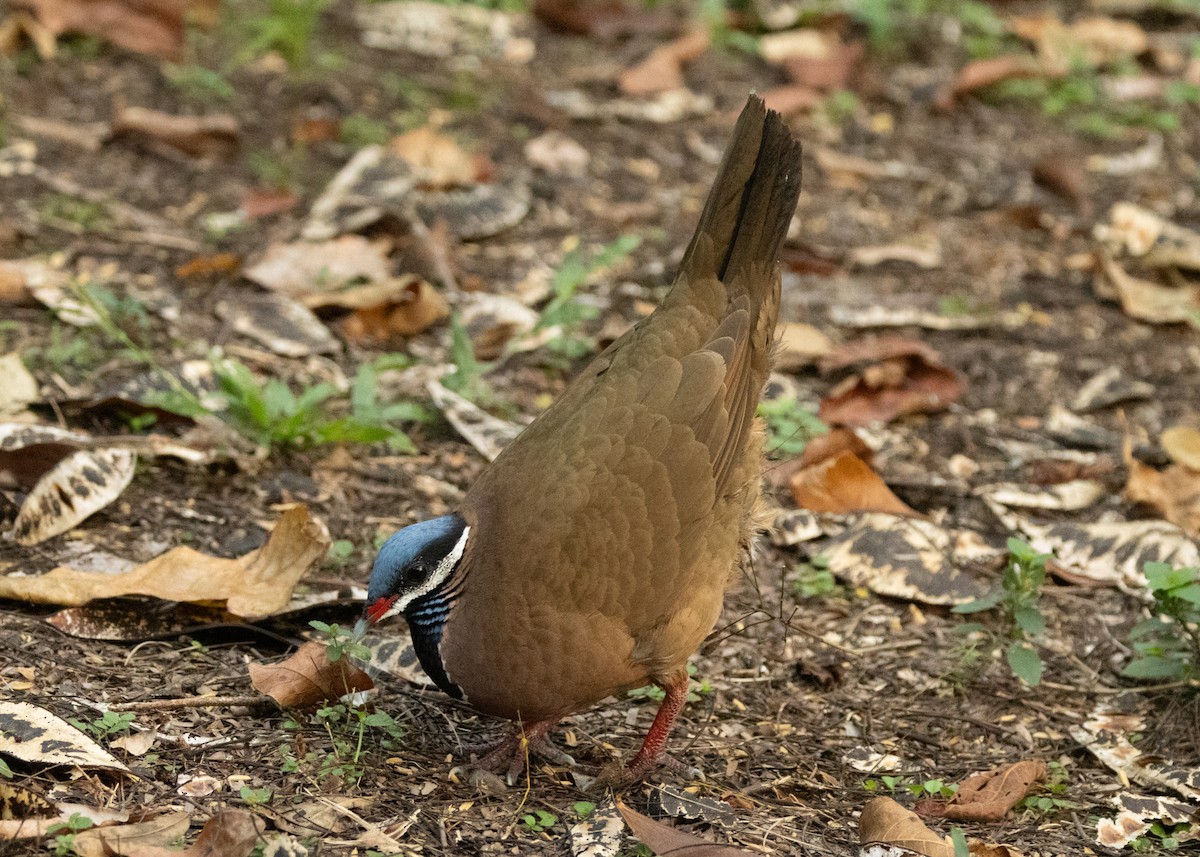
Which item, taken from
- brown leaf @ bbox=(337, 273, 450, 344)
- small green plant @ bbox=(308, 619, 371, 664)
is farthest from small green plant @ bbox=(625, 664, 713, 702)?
brown leaf @ bbox=(337, 273, 450, 344)

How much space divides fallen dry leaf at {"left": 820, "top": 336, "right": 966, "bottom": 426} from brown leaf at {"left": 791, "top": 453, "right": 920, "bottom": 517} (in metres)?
0.48

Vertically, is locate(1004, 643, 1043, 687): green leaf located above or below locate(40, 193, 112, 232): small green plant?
below

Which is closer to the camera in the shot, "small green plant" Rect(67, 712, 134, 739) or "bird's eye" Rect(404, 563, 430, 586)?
"small green plant" Rect(67, 712, 134, 739)

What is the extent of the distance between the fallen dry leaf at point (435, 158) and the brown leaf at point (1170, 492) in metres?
3.13

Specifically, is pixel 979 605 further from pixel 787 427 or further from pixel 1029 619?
pixel 787 427

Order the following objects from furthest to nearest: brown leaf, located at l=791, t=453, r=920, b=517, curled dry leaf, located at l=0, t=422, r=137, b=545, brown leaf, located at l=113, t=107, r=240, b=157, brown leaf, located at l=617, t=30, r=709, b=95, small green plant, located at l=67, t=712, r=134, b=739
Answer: brown leaf, located at l=617, t=30, r=709, b=95, brown leaf, located at l=113, t=107, r=240, b=157, brown leaf, located at l=791, t=453, r=920, b=517, curled dry leaf, located at l=0, t=422, r=137, b=545, small green plant, located at l=67, t=712, r=134, b=739

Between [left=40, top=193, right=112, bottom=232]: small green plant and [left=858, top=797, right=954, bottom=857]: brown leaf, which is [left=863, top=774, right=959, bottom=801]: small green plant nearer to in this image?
[left=858, top=797, right=954, bottom=857]: brown leaf

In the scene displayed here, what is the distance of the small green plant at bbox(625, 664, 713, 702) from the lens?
3.93 metres

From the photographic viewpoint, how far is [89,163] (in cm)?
615

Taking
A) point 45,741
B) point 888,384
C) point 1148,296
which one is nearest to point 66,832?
point 45,741

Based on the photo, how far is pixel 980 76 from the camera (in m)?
7.86

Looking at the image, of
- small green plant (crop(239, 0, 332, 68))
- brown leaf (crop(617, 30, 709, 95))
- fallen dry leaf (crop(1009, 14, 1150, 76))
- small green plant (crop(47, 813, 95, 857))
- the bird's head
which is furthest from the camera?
fallen dry leaf (crop(1009, 14, 1150, 76))

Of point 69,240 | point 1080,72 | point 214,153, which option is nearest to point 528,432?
point 69,240

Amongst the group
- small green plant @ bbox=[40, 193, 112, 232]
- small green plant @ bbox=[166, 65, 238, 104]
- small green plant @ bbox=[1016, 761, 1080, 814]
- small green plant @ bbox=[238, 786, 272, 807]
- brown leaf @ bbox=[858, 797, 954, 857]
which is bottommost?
small green plant @ bbox=[1016, 761, 1080, 814]
